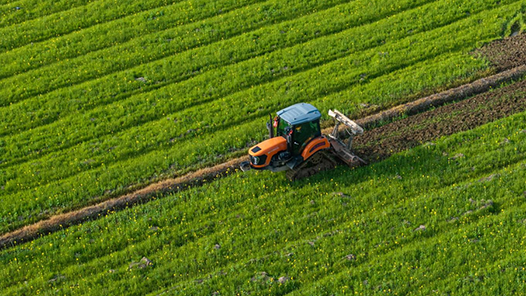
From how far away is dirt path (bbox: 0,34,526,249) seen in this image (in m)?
23.8

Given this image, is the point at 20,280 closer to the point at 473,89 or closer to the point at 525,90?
the point at 473,89

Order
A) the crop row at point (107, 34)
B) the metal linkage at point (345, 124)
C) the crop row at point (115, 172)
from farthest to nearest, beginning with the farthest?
the crop row at point (107, 34) < the crop row at point (115, 172) < the metal linkage at point (345, 124)

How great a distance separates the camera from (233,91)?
1168 inches

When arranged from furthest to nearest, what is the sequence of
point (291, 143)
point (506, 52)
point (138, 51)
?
point (138, 51)
point (506, 52)
point (291, 143)

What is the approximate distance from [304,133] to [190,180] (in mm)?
4972

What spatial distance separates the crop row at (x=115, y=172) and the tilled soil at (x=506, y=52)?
5403 millimetres

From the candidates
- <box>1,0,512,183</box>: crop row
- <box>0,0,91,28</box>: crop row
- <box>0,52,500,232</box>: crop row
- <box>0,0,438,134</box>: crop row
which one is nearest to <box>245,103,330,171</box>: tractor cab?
<box>0,52,500,232</box>: crop row

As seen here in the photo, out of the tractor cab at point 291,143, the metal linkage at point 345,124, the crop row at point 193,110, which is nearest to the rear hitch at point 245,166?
the tractor cab at point 291,143

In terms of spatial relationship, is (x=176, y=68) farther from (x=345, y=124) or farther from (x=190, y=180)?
(x=345, y=124)

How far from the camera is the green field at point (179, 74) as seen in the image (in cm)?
2619

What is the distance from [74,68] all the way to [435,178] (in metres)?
18.8

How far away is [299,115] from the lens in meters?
23.6

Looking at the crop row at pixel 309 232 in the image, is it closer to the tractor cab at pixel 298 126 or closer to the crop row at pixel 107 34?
the tractor cab at pixel 298 126

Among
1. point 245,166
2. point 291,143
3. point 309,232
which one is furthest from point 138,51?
point 309,232
